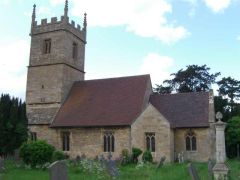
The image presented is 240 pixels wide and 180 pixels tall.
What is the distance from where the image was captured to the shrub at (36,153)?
69.9 ft

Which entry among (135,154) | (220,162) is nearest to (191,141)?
(135,154)

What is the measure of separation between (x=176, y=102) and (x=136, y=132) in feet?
16.1

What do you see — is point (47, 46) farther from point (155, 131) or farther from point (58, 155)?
point (155, 131)

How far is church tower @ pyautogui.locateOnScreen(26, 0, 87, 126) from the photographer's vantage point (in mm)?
30828

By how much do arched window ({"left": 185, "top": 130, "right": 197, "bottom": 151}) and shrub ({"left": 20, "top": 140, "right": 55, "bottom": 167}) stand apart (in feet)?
34.9

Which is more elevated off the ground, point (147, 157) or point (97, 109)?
point (97, 109)

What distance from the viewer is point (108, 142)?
1061 inches

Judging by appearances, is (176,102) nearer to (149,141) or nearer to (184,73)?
(149,141)

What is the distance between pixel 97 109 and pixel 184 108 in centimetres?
716

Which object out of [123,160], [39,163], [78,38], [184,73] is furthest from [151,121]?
[184,73]

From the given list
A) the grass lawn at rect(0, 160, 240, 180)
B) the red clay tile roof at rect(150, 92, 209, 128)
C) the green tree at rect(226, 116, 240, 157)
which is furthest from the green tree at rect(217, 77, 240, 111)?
the grass lawn at rect(0, 160, 240, 180)

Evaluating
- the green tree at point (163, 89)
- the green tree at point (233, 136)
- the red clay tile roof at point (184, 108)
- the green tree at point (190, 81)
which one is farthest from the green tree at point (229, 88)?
the red clay tile roof at point (184, 108)

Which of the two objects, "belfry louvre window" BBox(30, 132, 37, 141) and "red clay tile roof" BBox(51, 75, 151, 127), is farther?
"belfry louvre window" BBox(30, 132, 37, 141)

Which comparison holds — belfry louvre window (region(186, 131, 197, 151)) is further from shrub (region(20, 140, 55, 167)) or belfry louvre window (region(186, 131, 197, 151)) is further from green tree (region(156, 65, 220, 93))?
green tree (region(156, 65, 220, 93))
